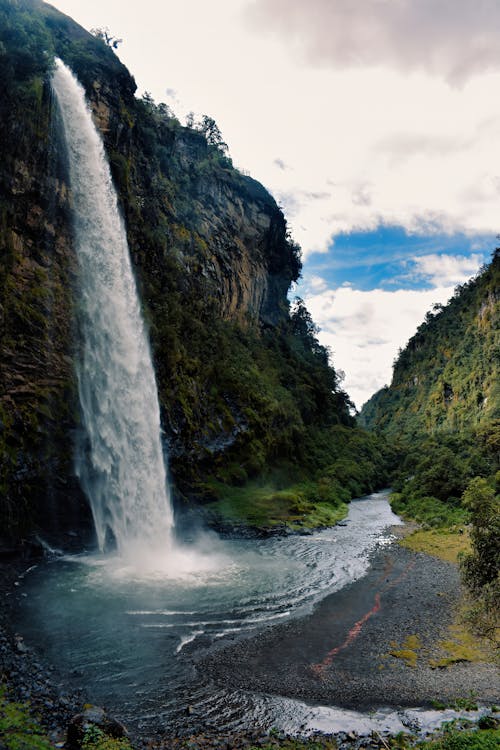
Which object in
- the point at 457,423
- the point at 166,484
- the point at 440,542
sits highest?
the point at 457,423

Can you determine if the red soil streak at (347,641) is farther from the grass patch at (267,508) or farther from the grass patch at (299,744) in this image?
the grass patch at (267,508)

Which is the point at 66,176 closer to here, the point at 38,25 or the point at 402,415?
the point at 38,25

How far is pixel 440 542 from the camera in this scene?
25.3m

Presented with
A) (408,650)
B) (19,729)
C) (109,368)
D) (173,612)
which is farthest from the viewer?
(109,368)

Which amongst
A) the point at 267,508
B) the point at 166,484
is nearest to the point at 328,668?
the point at 166,484

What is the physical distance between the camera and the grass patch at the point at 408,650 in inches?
457

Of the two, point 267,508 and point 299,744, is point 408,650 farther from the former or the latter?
point 267,508

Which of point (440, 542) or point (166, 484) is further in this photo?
point (166, 484)

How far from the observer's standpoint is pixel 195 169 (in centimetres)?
5341

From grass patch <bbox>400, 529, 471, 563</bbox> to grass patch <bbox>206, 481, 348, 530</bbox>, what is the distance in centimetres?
594

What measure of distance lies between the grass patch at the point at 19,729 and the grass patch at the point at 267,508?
66.4 feet

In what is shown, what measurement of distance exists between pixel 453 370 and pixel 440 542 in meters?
82.6

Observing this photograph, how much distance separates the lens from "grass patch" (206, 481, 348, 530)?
29.2 meters

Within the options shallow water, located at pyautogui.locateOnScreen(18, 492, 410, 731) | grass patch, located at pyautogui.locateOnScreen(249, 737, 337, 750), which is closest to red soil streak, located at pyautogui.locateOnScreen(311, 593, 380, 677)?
shallow water, located at pyautogui.locateOnScreen(18, 492, 410, 731)
